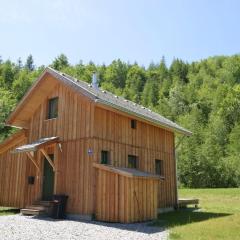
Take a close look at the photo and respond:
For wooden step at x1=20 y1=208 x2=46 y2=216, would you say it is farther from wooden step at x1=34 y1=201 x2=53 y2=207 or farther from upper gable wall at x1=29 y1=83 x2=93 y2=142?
upper gable wall at x1=29 y1=83 x2=93 y2=142

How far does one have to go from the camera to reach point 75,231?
1153 cm

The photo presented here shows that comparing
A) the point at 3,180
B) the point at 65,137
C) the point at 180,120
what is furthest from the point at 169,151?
the point at 180,120

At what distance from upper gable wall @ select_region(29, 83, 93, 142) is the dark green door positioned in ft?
4.98

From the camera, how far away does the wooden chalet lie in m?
14.7

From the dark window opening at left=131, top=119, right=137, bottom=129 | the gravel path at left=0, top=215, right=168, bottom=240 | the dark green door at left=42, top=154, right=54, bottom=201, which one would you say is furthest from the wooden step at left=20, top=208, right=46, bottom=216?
the dark window opening at left=131, top=119, right=137, bottom=129

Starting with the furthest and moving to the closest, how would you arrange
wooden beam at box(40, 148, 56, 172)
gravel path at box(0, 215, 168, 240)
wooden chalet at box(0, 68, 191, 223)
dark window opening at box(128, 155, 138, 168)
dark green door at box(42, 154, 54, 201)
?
dark window opening at box(128, 155, 138, 168), dark green door at box(42, 154, 54, 201), wooden beam at box(40, 148, 56, 172), wooden chalet at box(0, 68, 191, 223), gravel path at box(0, 215, 168, 240)

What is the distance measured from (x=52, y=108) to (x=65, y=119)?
1.67 m

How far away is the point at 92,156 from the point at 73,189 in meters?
1.76

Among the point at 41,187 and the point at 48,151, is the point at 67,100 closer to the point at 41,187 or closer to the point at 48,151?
the point at 48,151

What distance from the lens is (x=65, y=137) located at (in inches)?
664

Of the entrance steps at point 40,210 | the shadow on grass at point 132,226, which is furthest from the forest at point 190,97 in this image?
the shadow on grass at point 132,226

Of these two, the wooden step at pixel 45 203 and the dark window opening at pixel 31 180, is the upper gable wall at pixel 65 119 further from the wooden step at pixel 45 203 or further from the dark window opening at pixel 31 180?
the wooden step at pixel 45 203

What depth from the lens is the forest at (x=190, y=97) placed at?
5012 cm

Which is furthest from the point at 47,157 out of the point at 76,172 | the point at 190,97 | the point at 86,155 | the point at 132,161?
the point at 190,97
